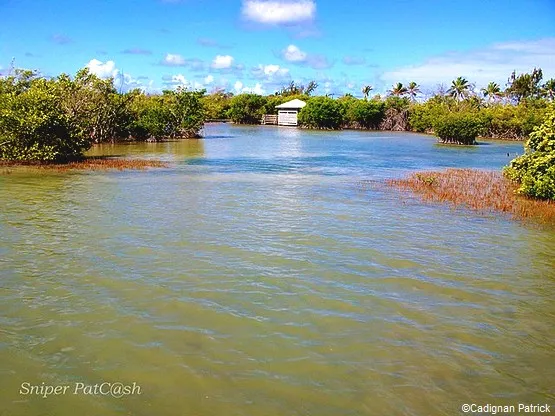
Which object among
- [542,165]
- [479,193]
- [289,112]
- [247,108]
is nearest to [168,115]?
[479,193]

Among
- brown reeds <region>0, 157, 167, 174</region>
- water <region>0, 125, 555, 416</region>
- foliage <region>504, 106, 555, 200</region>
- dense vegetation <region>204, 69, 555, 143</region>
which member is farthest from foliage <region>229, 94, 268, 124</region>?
water <region>0, 125, 555, 416</region>

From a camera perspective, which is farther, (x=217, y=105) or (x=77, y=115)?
(x=217, y=105)

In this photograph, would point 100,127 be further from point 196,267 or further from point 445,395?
point 445,395

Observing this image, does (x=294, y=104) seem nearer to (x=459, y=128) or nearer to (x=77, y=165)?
(x=459, y=128)

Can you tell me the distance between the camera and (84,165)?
25.7 m

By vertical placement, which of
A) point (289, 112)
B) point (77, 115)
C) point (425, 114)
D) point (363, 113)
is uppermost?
point (289, 112)

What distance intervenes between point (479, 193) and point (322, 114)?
6110 cm

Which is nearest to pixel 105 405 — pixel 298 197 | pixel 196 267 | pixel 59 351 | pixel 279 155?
pixel 59 351

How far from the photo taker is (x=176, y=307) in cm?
796

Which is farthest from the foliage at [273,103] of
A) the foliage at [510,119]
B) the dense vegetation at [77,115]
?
the dense vegetation at [77,115]

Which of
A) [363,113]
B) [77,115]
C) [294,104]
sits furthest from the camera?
[294,104]

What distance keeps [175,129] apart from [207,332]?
44.5m

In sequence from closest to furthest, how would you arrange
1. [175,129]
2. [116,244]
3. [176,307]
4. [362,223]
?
1. [176,307]
2. [116,244]
3. [362,223]
4. [175,129]

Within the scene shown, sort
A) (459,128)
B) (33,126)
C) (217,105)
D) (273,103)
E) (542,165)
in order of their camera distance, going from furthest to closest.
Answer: (217,105) < (273,103) < (459,128) < (33,126) < (542,165)
